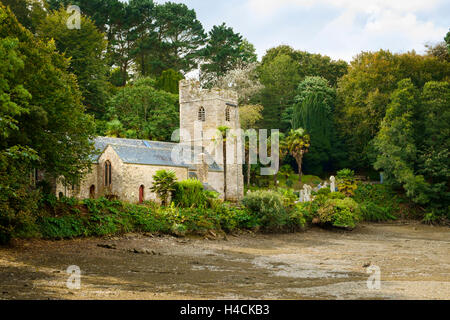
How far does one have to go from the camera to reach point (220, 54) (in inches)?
2185

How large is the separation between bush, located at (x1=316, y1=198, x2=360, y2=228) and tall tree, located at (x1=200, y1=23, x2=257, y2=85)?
109 ft

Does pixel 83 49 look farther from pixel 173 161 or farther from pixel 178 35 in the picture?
pixel 178 35

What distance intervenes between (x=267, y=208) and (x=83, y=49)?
80.4ft

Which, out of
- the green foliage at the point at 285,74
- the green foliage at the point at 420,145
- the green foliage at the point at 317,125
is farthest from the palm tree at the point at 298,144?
the green foliage at the point at 420,145

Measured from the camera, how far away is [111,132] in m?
35.5

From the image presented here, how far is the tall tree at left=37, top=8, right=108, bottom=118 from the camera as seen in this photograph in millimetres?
36656

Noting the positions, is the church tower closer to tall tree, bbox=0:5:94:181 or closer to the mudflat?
the mudflat

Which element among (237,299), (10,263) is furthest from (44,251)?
(237,299)

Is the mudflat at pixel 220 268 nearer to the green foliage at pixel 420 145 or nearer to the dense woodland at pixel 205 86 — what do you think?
the dense woodland at pixel 205 86

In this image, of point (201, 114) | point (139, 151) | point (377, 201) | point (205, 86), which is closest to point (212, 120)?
point (201, 114)

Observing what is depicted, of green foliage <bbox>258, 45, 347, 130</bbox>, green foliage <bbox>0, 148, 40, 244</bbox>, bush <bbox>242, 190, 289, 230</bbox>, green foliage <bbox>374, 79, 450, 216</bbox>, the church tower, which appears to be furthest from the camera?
green foliage <bbox>258, 45, 347, 130</bbox>

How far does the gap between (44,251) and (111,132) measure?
23.1 metres

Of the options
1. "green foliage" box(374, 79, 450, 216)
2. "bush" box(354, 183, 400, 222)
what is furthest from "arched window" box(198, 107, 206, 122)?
"green foliage" box(374, 79, 450, 216)

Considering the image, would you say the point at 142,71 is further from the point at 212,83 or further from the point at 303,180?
the point at 303,180
